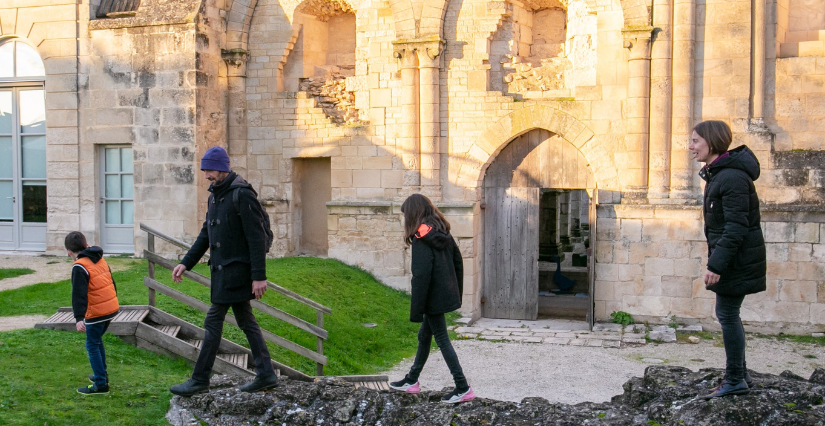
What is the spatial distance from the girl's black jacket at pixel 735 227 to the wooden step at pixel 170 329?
487 centimetres

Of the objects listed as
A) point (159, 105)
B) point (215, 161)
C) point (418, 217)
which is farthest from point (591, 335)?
point (159, 105)

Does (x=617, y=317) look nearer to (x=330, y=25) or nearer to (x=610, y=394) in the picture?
(x=610, y=394)

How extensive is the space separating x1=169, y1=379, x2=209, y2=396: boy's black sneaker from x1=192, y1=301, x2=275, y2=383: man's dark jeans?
3cm

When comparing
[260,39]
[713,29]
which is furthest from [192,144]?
[713,29]

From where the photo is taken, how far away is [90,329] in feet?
20.7

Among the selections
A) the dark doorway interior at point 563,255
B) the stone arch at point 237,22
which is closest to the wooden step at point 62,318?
the stone arch at point 237,22

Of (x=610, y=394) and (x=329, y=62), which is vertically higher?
(x=329, y=62)

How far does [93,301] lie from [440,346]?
8.95 ft

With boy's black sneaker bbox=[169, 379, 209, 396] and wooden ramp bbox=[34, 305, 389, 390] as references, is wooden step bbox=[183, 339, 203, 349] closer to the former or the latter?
wooden ramp bbox=[34, 305, 389, 390]

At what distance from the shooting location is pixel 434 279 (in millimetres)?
6141

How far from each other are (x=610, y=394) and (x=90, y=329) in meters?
5.29

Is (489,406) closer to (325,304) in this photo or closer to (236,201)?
(236,201)

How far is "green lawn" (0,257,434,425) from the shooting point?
230 inches

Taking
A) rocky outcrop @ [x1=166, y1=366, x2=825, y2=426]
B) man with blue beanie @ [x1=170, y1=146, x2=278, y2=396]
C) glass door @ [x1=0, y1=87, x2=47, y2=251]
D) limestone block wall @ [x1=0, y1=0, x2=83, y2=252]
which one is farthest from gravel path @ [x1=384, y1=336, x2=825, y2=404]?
glass door @ [x1=0, y1=87, x2=47, y2=251]
